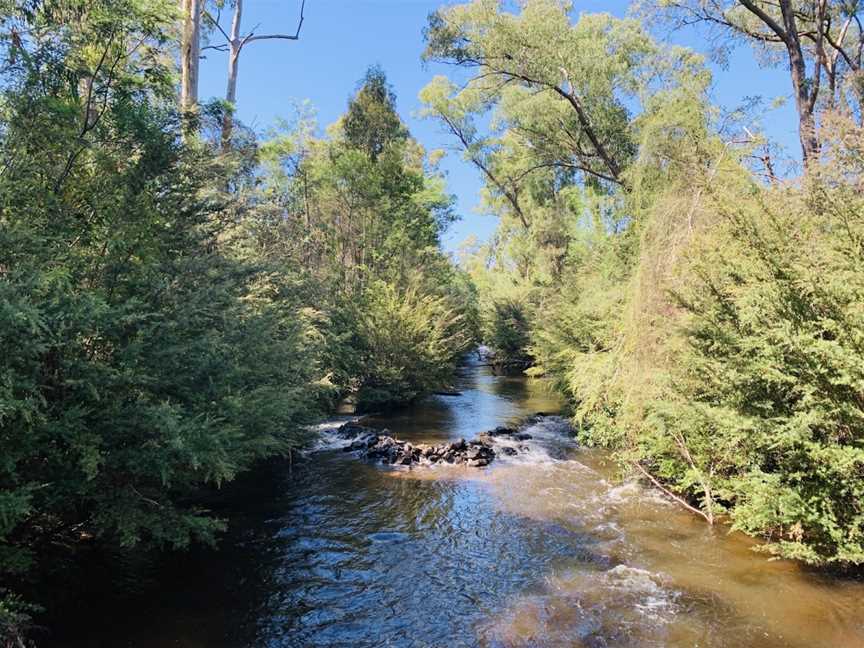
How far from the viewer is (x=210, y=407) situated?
21.5ft

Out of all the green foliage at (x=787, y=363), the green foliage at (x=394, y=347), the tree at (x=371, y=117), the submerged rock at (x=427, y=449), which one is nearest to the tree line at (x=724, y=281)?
the green foliage at (x=787, y=363)

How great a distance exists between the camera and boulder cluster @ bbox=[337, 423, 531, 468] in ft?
41.8

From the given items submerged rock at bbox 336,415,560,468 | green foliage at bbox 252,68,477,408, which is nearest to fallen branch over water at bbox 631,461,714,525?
submerged rock at bbox 336,415,560,468

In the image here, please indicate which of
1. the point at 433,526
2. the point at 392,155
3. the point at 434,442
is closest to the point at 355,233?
the point at 392,155

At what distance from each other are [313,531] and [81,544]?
313 centimetres

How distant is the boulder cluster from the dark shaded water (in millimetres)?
1817

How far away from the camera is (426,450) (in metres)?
13.3

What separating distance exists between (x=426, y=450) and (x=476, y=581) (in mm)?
6223

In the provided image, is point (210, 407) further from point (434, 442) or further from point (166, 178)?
point (434, 442)

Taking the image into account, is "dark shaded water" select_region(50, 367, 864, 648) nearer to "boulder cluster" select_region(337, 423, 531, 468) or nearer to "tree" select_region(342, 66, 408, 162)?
"boulder cluster" select_region(337, 423, 531, 468)

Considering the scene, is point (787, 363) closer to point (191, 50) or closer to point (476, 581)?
point (476, 581)

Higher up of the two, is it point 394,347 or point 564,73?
point 564,73

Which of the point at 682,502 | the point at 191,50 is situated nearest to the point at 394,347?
the point at 191,50

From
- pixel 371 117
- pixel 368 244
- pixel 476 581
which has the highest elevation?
pixel 371 117
